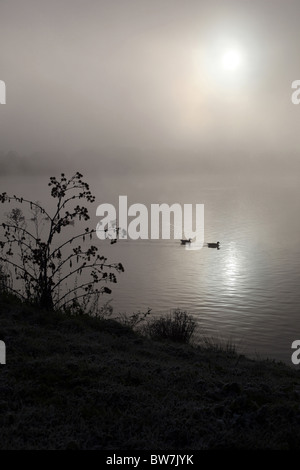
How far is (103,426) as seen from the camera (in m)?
5.99

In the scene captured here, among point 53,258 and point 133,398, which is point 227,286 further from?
point 133,398

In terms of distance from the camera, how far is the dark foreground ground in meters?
5.74

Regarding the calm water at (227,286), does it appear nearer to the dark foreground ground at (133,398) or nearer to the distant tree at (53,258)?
the distant tree at (53,258)

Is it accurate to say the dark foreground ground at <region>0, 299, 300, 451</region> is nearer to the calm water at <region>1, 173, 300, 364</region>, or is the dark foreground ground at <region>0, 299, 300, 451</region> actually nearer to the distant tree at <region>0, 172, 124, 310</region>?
the distant tree at <region>0, 172, 124, 310</region>

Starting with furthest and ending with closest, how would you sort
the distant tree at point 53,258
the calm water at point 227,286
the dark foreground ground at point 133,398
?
1. the calm water at point 227,286
2. the distant tree at point 53,258
3. the dark foreground ground at point 133,398

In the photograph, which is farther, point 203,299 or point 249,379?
point 203,299

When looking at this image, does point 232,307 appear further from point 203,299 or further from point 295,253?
point 295,253

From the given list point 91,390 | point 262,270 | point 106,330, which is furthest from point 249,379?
point 262,270

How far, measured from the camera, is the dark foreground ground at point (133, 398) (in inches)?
226

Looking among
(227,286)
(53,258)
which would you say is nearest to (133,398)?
(53,258)

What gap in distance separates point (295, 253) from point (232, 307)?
23.8 m

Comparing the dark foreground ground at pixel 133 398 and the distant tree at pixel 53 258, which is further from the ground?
the distant tree at pixel 53 258

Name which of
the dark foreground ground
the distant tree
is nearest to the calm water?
the distant tree

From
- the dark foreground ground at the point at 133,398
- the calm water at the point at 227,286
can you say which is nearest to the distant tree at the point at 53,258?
the dark foreground ground at the point at 133,398
